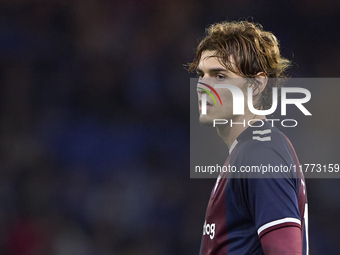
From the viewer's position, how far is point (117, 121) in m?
5.77

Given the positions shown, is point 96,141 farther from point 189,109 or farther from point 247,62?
point 247,62

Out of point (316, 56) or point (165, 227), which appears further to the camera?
point (316, 56)

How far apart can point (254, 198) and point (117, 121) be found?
4.36 metres

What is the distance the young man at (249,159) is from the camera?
1481mm

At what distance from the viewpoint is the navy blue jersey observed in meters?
1.49

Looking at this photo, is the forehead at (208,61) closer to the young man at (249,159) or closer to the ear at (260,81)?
the young man at (249,159)

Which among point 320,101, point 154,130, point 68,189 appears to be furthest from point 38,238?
point 320,101

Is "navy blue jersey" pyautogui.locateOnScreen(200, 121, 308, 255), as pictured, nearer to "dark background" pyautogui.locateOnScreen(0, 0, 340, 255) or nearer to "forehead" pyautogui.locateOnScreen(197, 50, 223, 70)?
"forehead" pyautogui.locateOnScreen(197, 50, 223, 70)

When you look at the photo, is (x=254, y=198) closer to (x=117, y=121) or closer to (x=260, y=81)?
(x=260, y=81)

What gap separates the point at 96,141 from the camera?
226 inches

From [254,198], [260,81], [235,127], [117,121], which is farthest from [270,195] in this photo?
[117,121]

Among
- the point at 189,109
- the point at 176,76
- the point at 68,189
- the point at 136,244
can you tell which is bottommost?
the point at 136,244

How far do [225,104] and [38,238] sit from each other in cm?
402

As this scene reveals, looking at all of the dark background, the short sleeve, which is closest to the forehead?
the short sleeve
